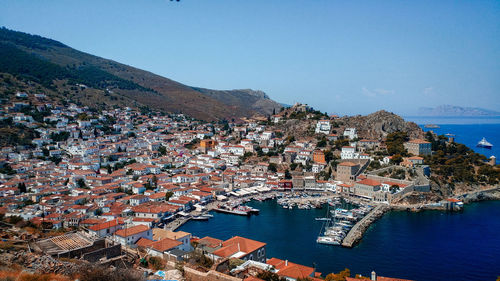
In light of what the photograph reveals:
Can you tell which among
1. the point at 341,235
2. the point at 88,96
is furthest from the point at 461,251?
the point at 88,96

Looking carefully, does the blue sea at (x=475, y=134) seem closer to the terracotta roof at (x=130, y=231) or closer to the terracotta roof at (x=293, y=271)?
the terracotta roof at (x=293, y=271)

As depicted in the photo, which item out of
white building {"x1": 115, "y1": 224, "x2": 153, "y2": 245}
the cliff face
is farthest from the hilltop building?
white building {"x1": 115, "y1": 224, "x2": 153, "y2": 245}

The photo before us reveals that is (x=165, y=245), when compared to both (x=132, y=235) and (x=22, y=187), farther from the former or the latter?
(x=22, y=187)

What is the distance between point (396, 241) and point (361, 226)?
2.19 m

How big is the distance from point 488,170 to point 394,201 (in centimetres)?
1105

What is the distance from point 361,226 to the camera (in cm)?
1989

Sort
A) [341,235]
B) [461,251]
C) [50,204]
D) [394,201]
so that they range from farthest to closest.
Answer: [394,201], [50,204], [341,235], [461,251]

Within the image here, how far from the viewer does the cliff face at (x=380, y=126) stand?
3903cm

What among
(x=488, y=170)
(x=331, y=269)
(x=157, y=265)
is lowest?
(x=331, y=269)

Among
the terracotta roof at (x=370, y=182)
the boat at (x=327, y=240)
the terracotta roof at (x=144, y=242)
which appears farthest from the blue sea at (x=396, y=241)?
the terracotta roof at (x=144, y=242)

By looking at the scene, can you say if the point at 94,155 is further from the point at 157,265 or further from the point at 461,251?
the point at 461,251

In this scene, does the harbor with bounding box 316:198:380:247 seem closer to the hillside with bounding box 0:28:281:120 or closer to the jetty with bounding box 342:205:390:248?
the jetty with bounding box 342:205:390:248

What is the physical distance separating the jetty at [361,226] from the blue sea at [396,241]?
365 millimetres

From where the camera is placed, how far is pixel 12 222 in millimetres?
11305
